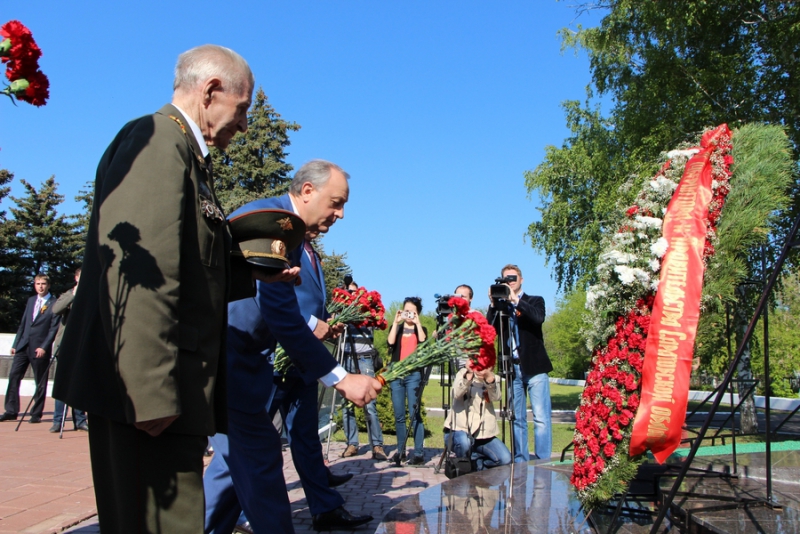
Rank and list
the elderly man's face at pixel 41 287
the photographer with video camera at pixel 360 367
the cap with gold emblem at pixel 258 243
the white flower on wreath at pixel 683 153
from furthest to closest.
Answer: the elderly man's face at pixel 41 287 < the photographer with video camera at pixel 360 367 < the white flower on wreath at pixel 683 153 < the cap with gold emblem at pixel 258 243

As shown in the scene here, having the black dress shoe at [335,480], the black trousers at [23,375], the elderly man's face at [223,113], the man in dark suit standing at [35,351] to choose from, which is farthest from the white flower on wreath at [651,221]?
the black trousers at [23,375]

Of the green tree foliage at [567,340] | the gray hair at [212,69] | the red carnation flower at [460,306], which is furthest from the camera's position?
the green tree foliage at [567,340]

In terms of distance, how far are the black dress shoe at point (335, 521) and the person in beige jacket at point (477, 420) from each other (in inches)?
82.9

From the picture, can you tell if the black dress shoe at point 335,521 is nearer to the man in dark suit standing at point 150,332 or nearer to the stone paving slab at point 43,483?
the stone paving slab at point 43,483

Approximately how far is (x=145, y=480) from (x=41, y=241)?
35618 millimetres

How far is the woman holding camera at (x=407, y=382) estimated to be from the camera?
315 inches

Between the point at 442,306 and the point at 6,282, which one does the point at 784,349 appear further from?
the point at 6,282

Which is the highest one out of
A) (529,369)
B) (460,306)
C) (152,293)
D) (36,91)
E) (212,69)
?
(212,69)

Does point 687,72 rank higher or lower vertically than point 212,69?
higher

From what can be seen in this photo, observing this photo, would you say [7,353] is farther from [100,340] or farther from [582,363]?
[582,363]

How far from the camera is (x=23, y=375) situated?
1120cm

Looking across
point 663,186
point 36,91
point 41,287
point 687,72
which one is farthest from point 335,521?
point 687,72

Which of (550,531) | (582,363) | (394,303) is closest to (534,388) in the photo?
(550,531)

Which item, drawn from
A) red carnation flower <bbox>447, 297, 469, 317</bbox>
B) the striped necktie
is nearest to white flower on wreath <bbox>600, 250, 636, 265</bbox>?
red carnation flower <bbox>447, 297, 469, 317</bbox>
